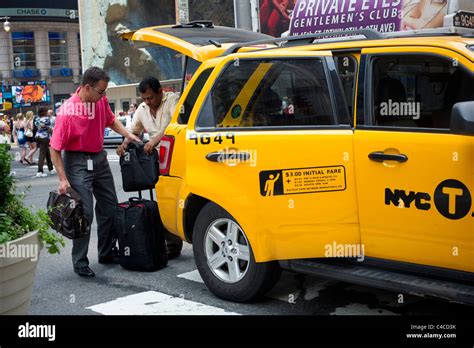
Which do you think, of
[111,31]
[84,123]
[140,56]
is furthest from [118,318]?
[111,31]

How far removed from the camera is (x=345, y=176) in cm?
421

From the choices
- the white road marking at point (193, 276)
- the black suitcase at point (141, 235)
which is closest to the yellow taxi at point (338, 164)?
the white road marking at point (193, 276)

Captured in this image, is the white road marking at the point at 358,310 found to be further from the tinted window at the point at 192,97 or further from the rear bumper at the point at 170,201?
the tinted window at the point at 192,97

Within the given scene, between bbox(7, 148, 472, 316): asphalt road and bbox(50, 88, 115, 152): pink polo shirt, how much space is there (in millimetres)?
1275

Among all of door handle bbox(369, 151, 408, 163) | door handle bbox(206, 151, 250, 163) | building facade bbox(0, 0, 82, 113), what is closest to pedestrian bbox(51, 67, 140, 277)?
door handle bbox(206, 151, 250, 163)

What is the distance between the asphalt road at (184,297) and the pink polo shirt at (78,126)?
4.18 ft

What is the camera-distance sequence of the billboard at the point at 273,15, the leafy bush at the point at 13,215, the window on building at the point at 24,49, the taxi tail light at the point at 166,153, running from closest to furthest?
1. the leafy bush at the point at 13,215
2. the taxi tail light at the point at 166,153
3. the billboard at the point at 273,15
4. the window on building at the point at 24,49

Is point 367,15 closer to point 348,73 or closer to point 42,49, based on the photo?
point 348,73

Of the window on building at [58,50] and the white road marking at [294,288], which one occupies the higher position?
the window on building at [58,50]

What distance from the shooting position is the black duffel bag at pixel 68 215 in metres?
5.72

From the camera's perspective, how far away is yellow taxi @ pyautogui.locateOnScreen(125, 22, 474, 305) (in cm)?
386

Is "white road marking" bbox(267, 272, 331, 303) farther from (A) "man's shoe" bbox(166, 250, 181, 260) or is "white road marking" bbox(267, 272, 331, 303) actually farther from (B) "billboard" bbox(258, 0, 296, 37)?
(B) "billboard" bbox(258, 0, 296, 37)

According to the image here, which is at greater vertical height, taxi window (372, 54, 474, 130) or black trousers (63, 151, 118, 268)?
taxi window (372, 54, 474, 130)

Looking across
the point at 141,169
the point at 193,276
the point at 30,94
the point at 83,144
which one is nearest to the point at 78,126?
the point at 83,144
